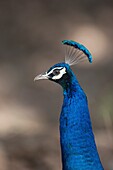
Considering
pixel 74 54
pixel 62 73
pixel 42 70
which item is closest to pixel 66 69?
pixel 62 73

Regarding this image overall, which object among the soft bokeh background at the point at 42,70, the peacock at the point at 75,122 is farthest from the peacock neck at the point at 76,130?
the soft bokeh background at the point at 42,70

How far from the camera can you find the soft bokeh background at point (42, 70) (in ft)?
10.3

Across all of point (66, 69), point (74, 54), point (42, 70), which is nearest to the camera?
point (66, 69)

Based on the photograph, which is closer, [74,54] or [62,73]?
[62,73]

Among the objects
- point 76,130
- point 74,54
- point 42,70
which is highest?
point 42,70

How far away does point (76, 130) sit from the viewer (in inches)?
78.1

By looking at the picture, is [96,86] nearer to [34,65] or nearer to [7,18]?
[34,65]

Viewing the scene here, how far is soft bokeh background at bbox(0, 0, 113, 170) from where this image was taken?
10.3ft

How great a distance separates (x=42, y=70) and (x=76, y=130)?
5.90 feet

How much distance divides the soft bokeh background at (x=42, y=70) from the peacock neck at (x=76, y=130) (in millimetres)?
757

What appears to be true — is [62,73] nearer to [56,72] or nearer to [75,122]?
[56,72]

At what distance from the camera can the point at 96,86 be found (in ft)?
12.0

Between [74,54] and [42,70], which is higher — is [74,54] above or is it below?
below

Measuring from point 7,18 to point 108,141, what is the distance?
1.48 metres
